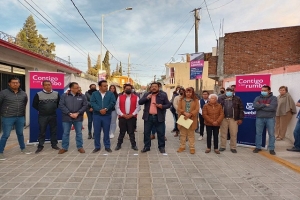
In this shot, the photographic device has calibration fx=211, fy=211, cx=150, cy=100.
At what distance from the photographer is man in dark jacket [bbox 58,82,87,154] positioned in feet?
17.6

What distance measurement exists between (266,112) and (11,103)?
6.28m

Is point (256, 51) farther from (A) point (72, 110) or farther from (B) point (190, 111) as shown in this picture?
(A) point (72, 110)

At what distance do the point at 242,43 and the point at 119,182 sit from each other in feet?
47.2

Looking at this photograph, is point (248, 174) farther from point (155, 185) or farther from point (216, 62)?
point (216, 62)

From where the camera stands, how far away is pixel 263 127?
5629 millimetres

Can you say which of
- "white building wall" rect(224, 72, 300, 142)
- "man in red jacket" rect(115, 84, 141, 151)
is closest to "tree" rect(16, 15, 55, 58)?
"man in red jacket" rect(115, 84, 141, 151)

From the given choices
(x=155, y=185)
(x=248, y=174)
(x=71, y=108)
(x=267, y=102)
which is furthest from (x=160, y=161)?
(x=267, y=102)

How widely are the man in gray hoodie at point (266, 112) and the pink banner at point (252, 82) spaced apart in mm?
431

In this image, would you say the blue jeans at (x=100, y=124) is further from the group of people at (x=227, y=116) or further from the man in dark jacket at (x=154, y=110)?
the group of people at (x=227, y=116)

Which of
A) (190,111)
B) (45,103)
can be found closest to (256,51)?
(190,111)

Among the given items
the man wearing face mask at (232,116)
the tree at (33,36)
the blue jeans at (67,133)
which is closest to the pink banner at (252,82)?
the man wearing face mask at (232,116)

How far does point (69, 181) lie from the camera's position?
366 centimetres

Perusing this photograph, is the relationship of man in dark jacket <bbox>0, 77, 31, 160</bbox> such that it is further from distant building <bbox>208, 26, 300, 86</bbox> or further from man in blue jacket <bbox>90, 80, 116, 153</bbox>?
distant building <bbox>208, 26, 300, 86</bbox>

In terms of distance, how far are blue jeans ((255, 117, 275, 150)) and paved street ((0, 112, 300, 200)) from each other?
1.32 ft
